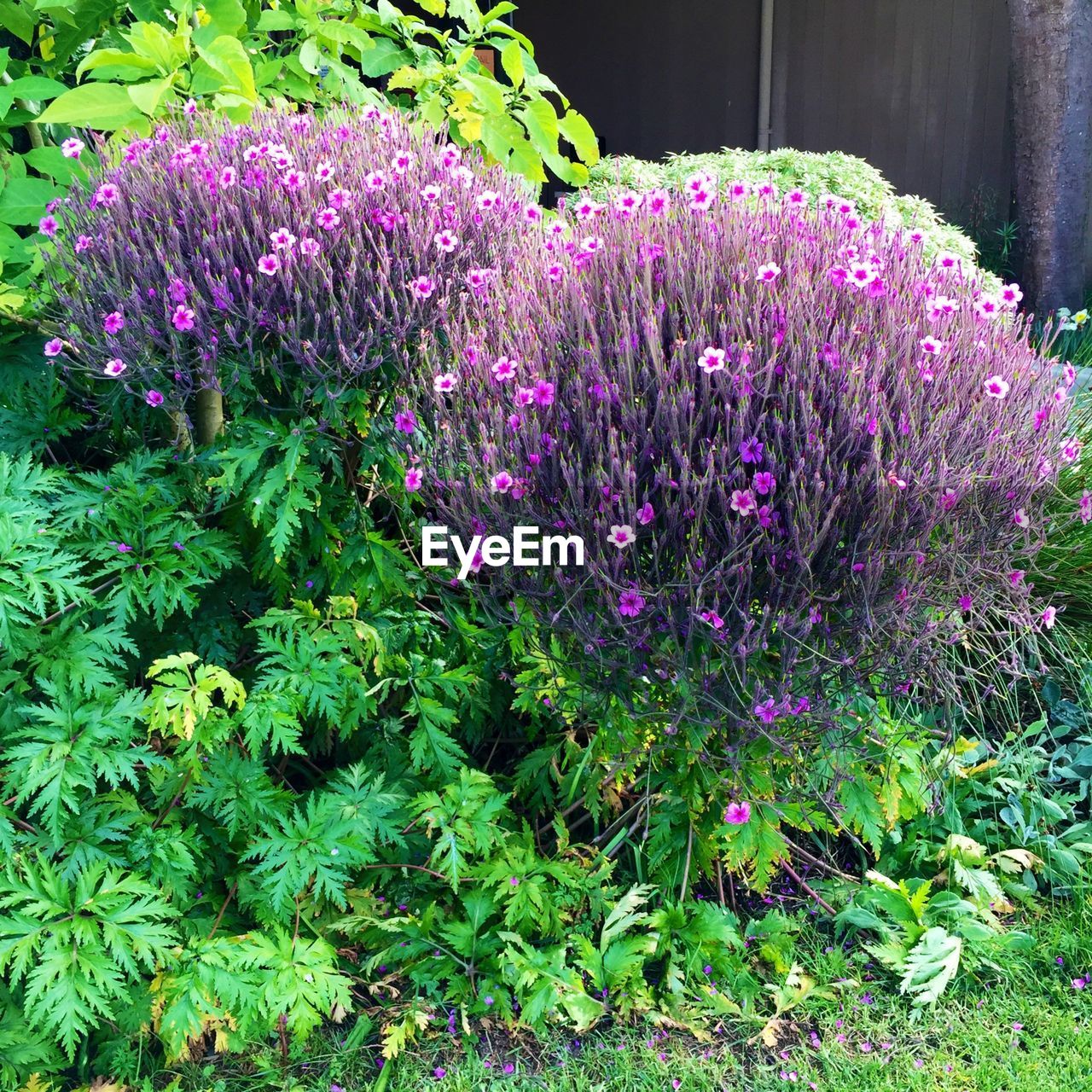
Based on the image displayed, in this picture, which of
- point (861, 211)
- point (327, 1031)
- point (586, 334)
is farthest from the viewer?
Answer: point (861, 211)

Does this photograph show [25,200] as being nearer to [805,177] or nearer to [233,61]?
[233,61]

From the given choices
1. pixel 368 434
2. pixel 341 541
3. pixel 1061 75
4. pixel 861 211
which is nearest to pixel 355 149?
pixel 368 434

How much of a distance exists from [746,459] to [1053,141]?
18.8ft

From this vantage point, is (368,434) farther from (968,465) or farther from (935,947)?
(935,947)

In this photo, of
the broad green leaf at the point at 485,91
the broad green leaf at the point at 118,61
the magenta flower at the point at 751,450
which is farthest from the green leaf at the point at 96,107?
the magenta flower at the point at 751,450

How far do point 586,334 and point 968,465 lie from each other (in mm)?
877

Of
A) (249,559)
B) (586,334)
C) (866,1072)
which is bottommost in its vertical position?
(866,1072)

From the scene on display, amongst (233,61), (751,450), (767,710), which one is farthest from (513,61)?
(767,710)

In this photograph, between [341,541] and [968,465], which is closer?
[968,465]

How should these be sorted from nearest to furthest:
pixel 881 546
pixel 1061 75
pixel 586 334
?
pixel 881 546
pixel 586 334
pixel 1061 75

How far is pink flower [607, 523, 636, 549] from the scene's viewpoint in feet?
6.97

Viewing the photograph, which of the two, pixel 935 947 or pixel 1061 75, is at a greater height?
pixel 1061 75

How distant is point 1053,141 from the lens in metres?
6.56

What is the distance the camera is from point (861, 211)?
16.2 feet
